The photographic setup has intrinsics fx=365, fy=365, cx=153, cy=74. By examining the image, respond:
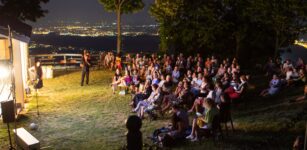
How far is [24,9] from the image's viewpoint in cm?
2644

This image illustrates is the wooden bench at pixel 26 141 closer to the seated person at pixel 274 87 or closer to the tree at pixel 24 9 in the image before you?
the seated person at pixel 274 87

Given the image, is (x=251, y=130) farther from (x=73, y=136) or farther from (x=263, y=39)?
(x=263, y=39)

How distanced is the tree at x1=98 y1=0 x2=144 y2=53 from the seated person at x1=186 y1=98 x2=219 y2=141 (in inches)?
746

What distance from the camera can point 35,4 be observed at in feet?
88.4

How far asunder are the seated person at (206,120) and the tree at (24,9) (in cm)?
1911

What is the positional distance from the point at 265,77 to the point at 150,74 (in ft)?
18.7

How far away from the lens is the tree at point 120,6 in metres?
27.6

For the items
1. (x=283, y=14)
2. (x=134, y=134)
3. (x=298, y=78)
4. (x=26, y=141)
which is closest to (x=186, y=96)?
(x=298, y=78)

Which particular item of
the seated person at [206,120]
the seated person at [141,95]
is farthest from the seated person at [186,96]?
the seated person at [206,120]

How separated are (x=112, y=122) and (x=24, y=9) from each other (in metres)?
A: 18.0

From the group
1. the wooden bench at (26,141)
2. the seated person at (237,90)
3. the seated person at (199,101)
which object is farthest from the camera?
the seated person at (237,90)

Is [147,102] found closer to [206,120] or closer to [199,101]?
[199,101]

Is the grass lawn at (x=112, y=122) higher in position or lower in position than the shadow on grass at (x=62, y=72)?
lower

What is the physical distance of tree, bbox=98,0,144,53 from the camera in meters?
27.6
